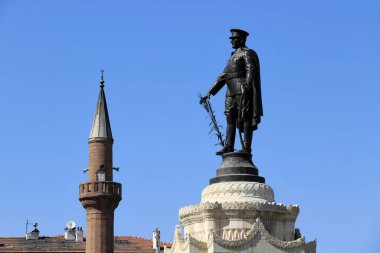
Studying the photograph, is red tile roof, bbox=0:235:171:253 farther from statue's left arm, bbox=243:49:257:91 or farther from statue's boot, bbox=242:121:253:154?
statue's left arm, bbox=243:49:257:91

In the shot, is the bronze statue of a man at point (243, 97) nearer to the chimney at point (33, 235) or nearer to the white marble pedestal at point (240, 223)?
the white marble pedestal at point (240, 223)

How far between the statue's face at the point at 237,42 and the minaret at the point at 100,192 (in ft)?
179

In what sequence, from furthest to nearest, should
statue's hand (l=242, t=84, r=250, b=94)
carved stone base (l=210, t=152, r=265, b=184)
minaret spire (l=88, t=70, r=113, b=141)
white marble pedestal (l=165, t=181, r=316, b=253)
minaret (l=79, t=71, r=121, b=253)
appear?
1. minaret spire (l=88, t=70, r=113, b=141)
2. minaret (l=79, t=71, r=121, b=253)
3. statue's hand (l=242, t=84, r=250, b=94)
4. carved stone base (l=210, t=152, r=265, b=184)
5. white marble pedestal (l=165, t=181, r=316, b=253)

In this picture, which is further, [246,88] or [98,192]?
[98,192]

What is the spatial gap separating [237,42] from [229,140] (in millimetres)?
1972

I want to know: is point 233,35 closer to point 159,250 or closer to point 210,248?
point 210,248

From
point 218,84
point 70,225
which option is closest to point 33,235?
point 70,225

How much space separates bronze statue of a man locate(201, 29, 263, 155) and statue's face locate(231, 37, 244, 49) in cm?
21

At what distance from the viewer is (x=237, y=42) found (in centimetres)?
2095

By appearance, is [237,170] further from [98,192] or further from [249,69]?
[98,192]

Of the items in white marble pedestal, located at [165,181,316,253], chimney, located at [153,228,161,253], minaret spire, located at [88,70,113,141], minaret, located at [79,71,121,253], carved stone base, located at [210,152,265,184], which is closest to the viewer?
white marble pedestal, located at [165,181,316,253]

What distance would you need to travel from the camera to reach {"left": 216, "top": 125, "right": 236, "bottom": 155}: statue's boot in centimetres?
2038

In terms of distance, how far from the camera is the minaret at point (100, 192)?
75.1 m

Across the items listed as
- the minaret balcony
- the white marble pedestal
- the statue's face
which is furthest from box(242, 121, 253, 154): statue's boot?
the minaret balcony
